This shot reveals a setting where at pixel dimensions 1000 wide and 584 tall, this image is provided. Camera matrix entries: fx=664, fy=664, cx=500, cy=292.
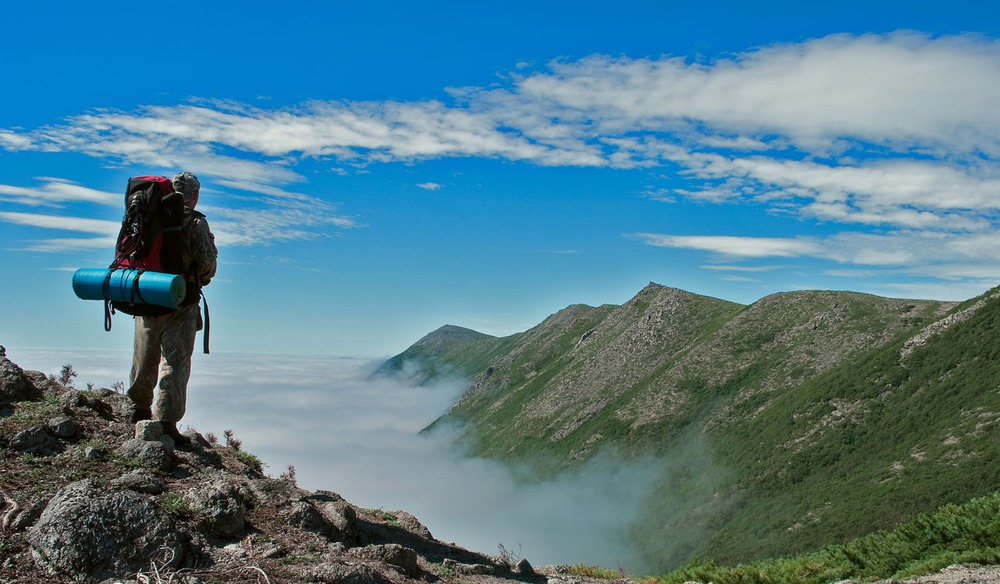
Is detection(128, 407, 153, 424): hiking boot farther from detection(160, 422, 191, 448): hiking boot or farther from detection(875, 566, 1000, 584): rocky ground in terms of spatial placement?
detection(875, 566, 1000, 584): rocky ground

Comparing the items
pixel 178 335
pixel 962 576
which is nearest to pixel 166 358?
pixel 178 335

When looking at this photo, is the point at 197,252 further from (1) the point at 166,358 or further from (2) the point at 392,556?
(2) the point at 392,556

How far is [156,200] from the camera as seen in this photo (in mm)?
8211

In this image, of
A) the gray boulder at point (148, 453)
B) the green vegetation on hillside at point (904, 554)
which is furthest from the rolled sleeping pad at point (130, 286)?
the green vegetation on hillside at point (904, 554)

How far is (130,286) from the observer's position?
7746 mm

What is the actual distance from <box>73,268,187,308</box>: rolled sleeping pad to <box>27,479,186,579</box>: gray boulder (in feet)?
8.83

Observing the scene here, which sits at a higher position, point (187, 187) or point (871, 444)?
point (187, 187)

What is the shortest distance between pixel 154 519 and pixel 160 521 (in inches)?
1.9

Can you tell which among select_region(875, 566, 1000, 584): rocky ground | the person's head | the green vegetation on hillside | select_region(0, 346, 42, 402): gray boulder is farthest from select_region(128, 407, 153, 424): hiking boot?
select_region(875, 566, 1000, 584): rocky ground

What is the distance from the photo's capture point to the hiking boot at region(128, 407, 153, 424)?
28.8ft

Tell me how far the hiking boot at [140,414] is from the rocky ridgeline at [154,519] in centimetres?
13

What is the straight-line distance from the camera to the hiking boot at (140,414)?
8.79m

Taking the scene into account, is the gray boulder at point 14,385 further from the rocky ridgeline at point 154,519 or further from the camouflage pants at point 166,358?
the camouflage pants at point 166,358

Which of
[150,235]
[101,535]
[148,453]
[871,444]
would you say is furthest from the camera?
[871,444]
